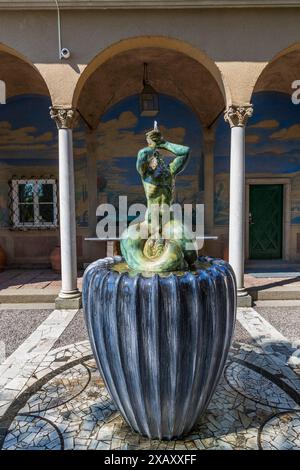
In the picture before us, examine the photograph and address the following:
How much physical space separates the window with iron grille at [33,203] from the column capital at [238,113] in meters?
5.42

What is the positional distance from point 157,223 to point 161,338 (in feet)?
3.14

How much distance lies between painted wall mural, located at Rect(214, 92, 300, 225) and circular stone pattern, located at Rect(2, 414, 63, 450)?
7233 millimetres

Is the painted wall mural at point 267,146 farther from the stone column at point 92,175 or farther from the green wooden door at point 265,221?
the stone column at point 92,175

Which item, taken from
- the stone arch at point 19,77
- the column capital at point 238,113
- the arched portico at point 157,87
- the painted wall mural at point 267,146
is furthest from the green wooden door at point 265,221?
the stone arch at point 19,77

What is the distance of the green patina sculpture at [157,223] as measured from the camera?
2561mm

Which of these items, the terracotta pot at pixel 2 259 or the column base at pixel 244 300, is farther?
the terracotta pot at pixel 2 259

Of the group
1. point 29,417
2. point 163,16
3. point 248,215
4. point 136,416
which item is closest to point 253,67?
point 163,16

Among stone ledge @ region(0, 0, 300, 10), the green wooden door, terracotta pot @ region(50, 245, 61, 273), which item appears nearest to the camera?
stone ledge @ region(0, 0, 300, 10)

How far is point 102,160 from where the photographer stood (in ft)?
29.1

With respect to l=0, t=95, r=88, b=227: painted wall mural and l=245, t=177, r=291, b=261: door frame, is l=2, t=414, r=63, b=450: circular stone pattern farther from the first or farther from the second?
l=245, t=177, r=291, b=261: door frame

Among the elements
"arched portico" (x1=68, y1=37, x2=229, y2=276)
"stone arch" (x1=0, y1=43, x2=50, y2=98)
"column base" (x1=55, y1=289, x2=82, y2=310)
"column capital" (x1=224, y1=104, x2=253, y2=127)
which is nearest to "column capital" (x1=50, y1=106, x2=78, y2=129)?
"arched portico" (x1=68, y1=37, x2=229, y2=276)

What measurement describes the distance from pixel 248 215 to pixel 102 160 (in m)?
4.63

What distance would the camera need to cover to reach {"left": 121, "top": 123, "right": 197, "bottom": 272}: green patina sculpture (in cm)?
256

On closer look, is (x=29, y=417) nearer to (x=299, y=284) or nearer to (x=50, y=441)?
(x=50, y=441)
